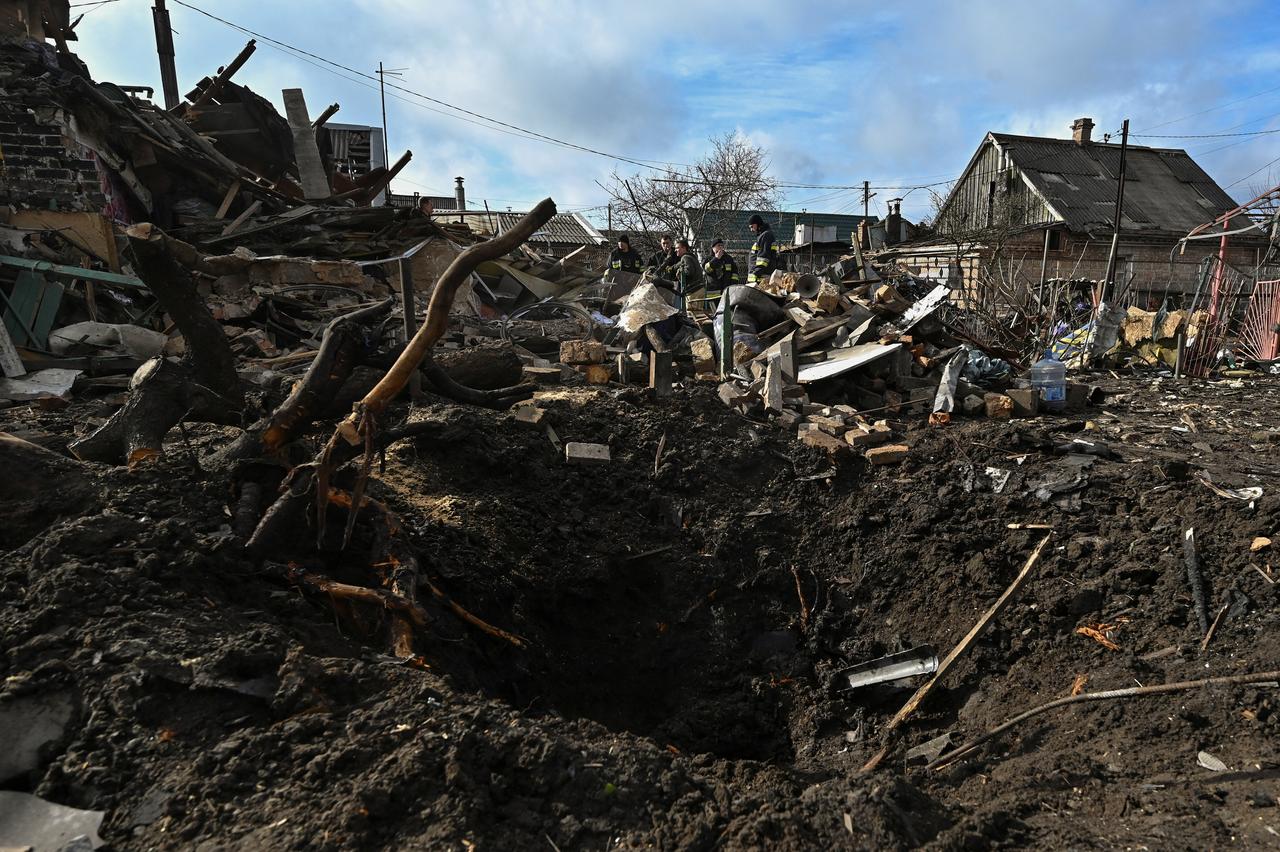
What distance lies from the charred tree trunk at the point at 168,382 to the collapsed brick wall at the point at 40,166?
746 centimetres

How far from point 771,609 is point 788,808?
2722 millimetres

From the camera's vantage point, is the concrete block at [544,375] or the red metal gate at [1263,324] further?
the red metal gate at [1263,324]

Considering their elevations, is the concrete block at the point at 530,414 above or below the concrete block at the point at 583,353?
below

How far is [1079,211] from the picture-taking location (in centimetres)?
2405

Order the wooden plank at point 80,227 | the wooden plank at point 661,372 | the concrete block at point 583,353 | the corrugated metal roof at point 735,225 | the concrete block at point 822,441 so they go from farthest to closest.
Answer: the corrugated metal roof at point 735,225 < the wooden plank at point 80,227 < the concrete block at point 583,353 < the wooden plank at point 661,372 < the concrete block at point 822,441

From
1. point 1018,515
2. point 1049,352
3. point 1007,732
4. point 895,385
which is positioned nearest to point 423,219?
point 895,385

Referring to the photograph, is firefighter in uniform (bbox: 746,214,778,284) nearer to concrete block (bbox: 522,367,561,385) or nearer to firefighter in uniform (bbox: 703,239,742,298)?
firefighter in uniform (bbox: 703,239,742,298)

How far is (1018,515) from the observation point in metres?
5.15

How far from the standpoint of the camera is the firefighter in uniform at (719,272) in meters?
10.8

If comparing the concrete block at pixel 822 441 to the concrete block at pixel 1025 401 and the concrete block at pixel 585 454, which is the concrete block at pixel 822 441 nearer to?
the concrete block at pixel 585 454

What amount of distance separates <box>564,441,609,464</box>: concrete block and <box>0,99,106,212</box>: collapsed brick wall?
7.80 metres

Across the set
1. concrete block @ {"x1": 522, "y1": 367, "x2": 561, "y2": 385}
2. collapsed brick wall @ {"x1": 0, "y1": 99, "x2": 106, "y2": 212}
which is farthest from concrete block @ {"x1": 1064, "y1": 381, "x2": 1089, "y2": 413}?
collapsed brick wall @ {"x1": 0, "y1": 99, "x2": 106, "y2": 212}

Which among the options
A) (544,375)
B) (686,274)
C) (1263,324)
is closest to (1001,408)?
(544,375)

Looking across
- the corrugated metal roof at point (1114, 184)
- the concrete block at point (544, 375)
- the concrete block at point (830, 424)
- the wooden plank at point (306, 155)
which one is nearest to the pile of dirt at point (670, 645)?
the concrete block at point (830, 424)
